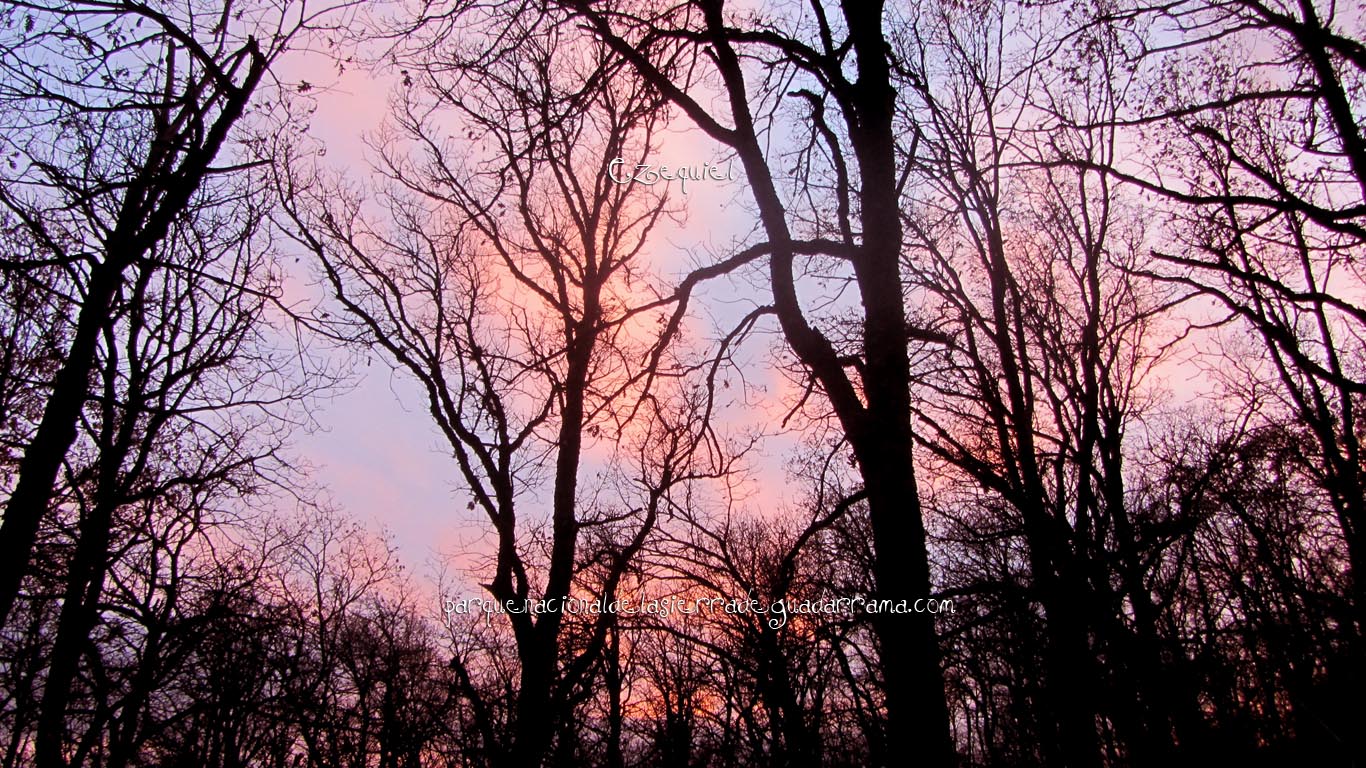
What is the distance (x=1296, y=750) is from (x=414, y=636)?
28.2 meters

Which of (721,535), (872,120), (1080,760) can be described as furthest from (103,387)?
(1080,760)

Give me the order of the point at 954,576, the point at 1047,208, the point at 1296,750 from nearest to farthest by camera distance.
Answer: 1. the point at 1296,750
2. the point at 1047,208
3. the point at 954,576

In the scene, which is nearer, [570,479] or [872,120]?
[872,120]

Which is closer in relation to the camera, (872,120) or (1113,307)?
(872,120)

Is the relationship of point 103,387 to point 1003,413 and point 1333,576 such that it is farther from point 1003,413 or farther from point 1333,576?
point 1333,576

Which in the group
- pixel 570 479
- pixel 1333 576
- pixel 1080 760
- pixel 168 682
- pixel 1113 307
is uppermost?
pixel 1113 307

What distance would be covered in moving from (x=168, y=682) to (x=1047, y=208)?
47.2 feet

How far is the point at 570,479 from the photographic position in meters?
9.73

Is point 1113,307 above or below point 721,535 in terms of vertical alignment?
above

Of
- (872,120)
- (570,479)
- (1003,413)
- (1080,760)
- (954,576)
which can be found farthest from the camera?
(954,576)

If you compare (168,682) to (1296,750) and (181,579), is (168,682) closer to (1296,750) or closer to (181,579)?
(181,579)

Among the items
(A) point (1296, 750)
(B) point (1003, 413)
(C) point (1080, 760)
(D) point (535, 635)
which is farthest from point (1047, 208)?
(D) point (535, 635)

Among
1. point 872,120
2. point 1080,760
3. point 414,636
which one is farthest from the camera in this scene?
point 414,636

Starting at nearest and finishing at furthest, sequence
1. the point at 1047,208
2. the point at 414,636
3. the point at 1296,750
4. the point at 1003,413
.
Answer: the point at 1296,750 → the point at 1003,413 → the point at 1047,208 → the point at 414,636
